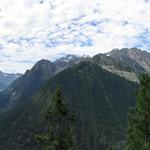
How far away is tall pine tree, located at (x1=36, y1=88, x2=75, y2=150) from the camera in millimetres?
41625

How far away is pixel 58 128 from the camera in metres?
41.8

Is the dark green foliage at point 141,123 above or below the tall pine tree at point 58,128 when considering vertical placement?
below

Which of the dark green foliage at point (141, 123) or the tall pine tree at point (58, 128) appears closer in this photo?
the tall pine tree at point (58, 128)

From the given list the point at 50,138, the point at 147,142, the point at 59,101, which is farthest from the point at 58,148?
the point at 147,142

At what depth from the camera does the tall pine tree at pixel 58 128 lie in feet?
137

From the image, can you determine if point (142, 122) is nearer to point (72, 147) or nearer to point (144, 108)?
point (144, 108)

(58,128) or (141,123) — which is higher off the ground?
(58,128)

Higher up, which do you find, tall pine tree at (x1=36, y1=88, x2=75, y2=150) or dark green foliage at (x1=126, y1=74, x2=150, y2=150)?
tall pine tree at (x1=36, y1=88, x2=75, y2=150)

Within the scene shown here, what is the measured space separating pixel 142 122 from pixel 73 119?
12100 millimetres

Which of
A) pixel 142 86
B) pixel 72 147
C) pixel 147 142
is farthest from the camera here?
pixel 142 86

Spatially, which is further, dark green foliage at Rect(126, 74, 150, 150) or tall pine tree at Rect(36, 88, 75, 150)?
dark green foliage at Rect(126, 74, 150, 150)

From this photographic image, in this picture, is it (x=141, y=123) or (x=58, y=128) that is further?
(x=141, y=123)

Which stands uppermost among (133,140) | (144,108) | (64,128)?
(64,128)

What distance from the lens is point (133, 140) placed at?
167ft
